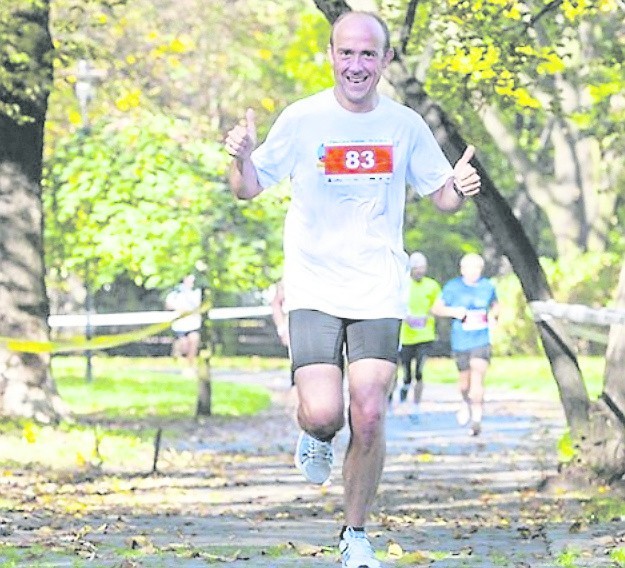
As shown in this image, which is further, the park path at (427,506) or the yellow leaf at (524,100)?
the yellow leaf at (524,100)

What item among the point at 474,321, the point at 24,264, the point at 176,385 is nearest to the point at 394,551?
the point at 24,264

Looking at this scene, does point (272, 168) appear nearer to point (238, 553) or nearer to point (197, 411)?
point (238, 553)

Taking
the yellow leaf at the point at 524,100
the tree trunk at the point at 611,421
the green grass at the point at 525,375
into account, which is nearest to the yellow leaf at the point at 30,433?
the yellow leaf at the point at 524,100

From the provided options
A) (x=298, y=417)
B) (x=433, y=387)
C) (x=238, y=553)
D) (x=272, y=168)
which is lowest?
(x=433, y=387)

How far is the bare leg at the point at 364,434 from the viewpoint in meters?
8.12

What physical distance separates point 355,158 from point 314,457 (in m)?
1.29

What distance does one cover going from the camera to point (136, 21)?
1575 inches

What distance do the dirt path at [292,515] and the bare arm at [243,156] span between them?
5.36ft

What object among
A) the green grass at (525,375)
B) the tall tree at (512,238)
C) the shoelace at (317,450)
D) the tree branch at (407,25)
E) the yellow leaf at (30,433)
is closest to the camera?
the shoelace at (317,450)

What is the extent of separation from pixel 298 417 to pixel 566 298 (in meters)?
32.5

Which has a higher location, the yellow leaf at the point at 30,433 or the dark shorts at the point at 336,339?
the dark shorts at the point at 336,339

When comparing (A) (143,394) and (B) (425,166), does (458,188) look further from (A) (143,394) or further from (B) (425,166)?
(A) (143,394)

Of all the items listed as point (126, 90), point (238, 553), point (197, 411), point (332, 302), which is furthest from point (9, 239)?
point (332, 302)

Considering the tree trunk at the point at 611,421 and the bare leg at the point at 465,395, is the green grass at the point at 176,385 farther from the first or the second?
the tree trunk at the point at 611,421
